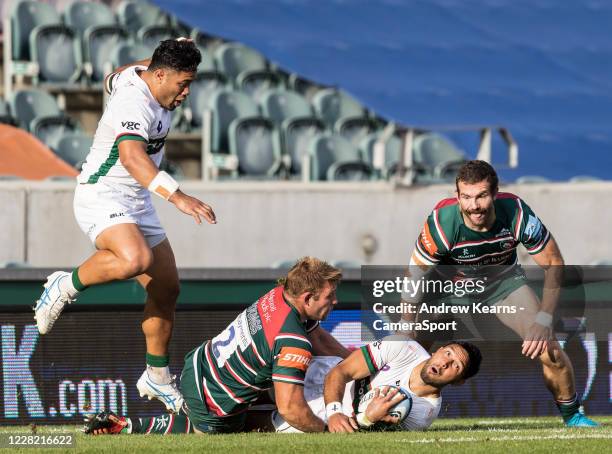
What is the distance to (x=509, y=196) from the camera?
7160 millimetres

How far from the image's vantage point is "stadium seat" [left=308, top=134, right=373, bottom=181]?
1430cm


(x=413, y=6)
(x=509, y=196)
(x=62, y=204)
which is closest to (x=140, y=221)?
(x=509, y=196)

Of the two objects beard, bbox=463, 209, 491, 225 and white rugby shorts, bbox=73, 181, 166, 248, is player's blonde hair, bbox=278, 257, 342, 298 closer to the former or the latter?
beard, bbox=463, 209, 491, 225

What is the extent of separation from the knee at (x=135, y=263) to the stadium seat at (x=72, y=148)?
7.36 metres

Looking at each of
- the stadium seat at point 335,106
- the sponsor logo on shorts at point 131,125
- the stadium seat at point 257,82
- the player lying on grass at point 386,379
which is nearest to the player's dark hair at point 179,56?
the sponsor logo on shorts at point 131,125

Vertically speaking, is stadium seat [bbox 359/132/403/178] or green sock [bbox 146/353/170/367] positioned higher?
stadium seat [bbox 359/132/403/178]

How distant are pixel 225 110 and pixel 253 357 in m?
8.67

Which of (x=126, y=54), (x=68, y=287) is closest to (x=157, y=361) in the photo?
(x=68, y=287)

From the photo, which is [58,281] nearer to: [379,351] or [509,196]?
[379,351]

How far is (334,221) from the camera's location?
1220 centimetres

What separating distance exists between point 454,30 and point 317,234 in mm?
4439

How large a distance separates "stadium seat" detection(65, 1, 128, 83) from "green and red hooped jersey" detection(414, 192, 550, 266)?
32.4ft

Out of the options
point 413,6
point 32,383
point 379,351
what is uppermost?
point 413,6

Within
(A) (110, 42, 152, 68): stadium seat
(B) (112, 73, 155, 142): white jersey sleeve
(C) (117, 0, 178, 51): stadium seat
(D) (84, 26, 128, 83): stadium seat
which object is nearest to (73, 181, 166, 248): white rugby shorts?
(B) (112, 73, 155, 142): white jersey sleeve
